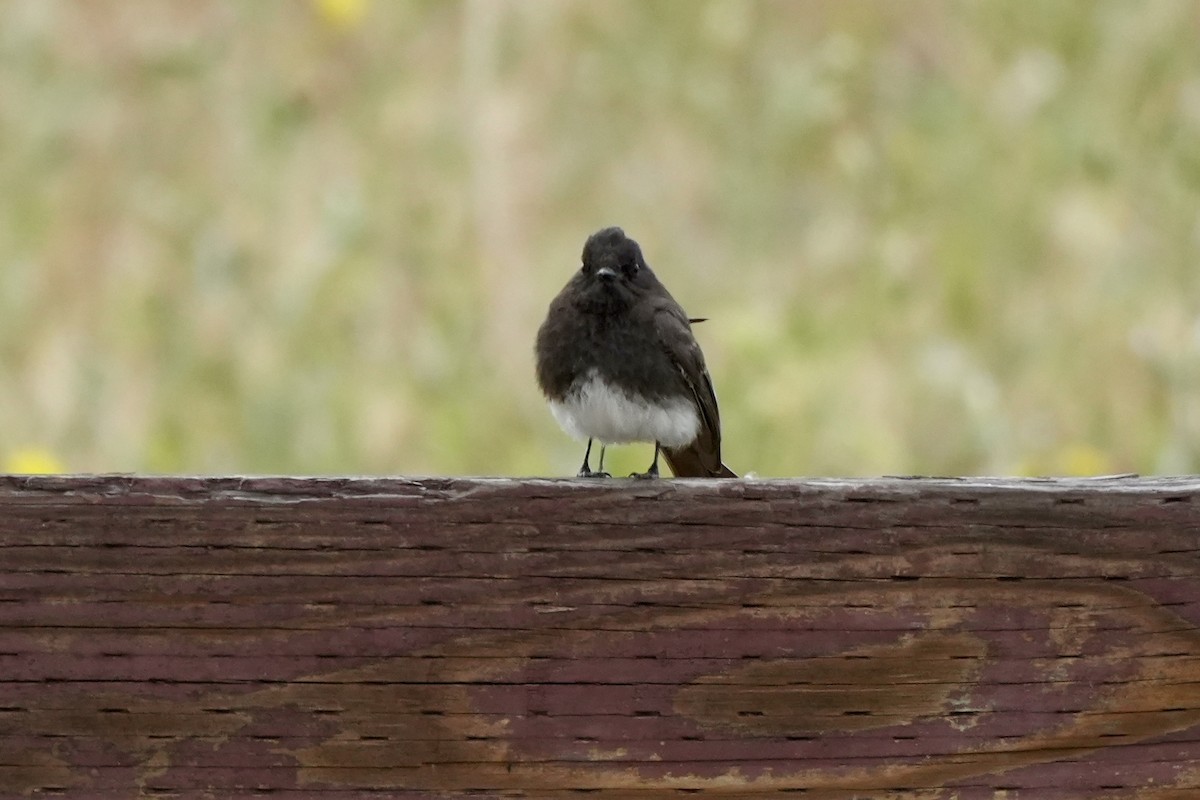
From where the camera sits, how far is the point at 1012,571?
6.51 ft

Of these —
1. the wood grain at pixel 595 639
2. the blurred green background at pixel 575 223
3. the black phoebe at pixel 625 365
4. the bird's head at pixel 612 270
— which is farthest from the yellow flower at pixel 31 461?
the wood grain at pixel 595 639

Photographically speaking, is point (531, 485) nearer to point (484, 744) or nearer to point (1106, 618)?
point (484, 744)

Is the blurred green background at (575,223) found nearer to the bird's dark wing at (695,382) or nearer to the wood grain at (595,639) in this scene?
the bird's dark wing at (695,382)

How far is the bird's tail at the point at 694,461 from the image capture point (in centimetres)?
437

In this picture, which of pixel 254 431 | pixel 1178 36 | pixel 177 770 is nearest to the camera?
pixel 177 770

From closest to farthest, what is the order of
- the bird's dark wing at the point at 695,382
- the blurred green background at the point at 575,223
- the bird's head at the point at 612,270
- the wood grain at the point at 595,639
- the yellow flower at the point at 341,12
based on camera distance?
1. the wood grain at the point at 595,639
2. the bird's head at the point at 612,270
3. the bird's dark wing at the point at 695,382
4. the blurred green background at the point at 575,223
5. the yellow flower at the point at 341,12

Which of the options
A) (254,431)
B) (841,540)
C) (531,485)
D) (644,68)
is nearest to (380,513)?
(531,485)

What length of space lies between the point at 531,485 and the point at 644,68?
3.57 metres

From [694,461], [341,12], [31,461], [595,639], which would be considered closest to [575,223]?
[341,12]

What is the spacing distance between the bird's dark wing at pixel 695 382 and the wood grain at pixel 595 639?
233 cm

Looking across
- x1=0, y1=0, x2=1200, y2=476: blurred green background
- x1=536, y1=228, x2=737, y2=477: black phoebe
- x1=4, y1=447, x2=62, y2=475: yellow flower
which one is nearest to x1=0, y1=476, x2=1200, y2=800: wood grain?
x1=536, y1=228, x2=737, y2=477: black phoebe

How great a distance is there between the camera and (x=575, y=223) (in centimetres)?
527

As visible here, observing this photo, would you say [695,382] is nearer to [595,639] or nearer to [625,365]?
[625,365]

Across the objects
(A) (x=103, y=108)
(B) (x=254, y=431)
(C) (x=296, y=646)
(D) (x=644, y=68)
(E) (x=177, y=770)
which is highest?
(D) (x=644, y=68)
